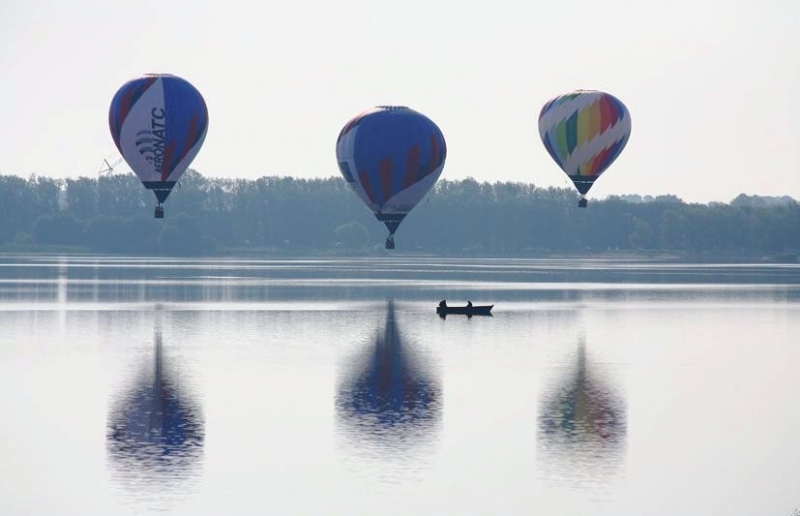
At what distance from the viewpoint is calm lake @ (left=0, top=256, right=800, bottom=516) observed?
41.4 metres

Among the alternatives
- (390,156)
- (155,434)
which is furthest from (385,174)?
(155,434)

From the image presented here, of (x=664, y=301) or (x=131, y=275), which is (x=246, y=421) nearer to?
(x=664, y=301)

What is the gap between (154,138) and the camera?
97.9 meters

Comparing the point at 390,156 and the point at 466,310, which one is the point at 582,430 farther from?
the point at 390,156

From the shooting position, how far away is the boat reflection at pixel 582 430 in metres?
44.6

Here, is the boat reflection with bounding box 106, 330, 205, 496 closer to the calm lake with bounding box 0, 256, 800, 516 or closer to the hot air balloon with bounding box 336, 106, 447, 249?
the calm lake with bounding box 0, 256, 800, 516

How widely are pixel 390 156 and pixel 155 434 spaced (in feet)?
156

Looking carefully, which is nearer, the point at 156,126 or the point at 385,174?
the point at 385,174

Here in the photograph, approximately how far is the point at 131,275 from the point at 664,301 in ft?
198

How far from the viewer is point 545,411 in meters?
55.9

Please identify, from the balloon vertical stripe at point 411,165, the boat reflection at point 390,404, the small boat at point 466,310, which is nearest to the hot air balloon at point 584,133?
the balloon vertical stripe at point 411,165

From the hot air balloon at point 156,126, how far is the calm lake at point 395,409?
8.47 metres

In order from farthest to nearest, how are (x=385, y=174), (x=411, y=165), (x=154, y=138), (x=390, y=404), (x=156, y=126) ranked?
(x=156, y=126)
(x=154, y=138)
(x=411, y=165)
(x=385, y=174)
(x=390, y=404)

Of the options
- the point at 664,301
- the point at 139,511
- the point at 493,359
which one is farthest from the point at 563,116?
the point at 139,511
